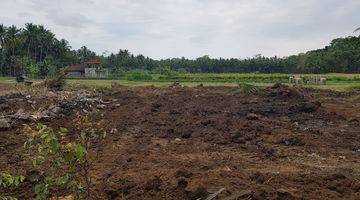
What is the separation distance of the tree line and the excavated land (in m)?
50.1

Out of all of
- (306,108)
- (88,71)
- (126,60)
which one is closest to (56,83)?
(306,108)

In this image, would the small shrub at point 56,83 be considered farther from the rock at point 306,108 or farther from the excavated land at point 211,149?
the rock at point 306,108

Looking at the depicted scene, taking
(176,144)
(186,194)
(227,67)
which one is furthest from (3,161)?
(227,67)

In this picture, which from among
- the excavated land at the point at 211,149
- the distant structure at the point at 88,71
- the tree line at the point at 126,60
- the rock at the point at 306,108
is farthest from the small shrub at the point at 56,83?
the distant structure at the point at 88,71

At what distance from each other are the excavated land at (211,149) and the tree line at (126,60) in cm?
5006

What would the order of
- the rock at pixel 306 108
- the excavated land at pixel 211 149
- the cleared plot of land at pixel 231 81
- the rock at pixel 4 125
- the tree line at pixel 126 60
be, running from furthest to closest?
the tree line at pixel 126 60 < the cleared plot of land at pixel 231 81 < the rock at pixel 306 108 < the rock at pixel 4 125 < the excavated land at pixel 211 149

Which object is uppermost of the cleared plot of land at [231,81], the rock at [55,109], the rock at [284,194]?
the rock at [55,109]

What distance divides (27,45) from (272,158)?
80.3 metres

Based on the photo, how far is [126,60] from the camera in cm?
9994

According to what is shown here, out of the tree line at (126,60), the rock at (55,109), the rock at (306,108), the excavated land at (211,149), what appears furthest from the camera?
the tree line at (126,60)

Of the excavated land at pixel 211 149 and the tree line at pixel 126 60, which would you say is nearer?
the excavated land at pixel 211 149

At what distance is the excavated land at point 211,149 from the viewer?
25.7 feet

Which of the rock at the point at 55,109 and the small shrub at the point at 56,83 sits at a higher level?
the small shrub at the point at 56,83

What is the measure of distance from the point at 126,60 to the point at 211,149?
8905 cm
